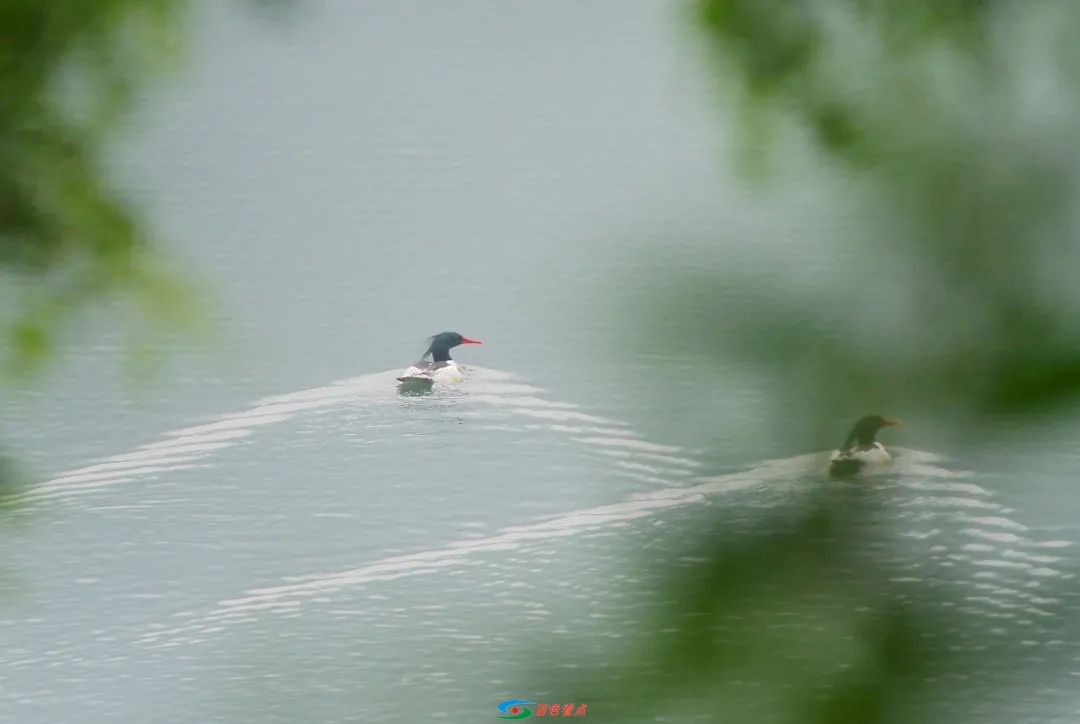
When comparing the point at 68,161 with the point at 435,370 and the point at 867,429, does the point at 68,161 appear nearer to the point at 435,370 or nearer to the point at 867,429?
the point at 867,429

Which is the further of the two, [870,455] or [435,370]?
[435,370]

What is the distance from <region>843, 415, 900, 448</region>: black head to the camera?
222 mm

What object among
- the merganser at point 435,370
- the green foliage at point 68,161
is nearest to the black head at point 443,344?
the merganser at point 435,370

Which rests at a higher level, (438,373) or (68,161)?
(68,161)

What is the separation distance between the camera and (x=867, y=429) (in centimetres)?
23

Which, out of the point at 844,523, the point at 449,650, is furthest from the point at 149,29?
the point at 449,650

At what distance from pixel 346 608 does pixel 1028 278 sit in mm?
1089

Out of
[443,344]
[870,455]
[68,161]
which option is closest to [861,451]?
[870,455]

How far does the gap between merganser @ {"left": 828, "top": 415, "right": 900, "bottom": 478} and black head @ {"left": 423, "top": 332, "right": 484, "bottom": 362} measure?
4.97 ft

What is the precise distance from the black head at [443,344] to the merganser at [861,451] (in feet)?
4.97

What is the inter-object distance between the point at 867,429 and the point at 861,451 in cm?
2

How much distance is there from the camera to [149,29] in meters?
0.25

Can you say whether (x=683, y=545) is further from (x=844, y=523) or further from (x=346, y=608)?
(x=346, y=608)

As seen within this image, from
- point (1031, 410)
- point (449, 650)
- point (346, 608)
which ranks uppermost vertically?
point (1031, 410)
